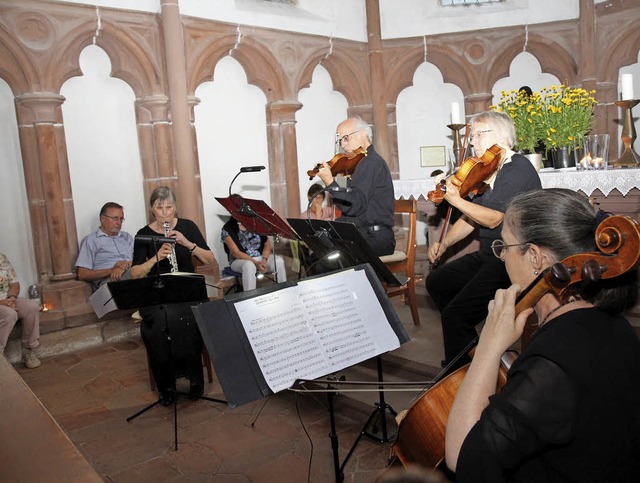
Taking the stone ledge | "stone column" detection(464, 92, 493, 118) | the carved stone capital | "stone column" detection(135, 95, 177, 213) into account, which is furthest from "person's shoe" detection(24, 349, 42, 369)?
"stone column" detection(464, 92, 493, 118)

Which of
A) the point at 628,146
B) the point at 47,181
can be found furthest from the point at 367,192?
the point at 47,181

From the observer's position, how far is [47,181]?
579 cm

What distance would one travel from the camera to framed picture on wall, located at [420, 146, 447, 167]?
8.72 meters

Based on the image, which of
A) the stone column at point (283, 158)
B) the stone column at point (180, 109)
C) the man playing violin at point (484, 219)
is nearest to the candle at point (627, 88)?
the man playing violin at point (484, 219)

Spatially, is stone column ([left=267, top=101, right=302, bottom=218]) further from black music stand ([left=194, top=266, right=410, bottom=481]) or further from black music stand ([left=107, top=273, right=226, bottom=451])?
black music stand ([left=194, top=266, right=410, bottom=481])

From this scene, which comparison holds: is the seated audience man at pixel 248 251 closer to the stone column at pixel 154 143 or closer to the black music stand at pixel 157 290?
the stone column at pixel 154 143

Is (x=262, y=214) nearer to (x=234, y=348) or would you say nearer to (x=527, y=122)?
(x=234, y=348)

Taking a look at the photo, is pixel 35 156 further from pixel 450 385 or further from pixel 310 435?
pixel 450 385

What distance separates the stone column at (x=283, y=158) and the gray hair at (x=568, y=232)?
19.9 ft

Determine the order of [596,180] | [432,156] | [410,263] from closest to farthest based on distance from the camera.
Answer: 1. [596,180]
2. [410,263]
3. [432,156]

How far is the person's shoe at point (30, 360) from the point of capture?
16.6 ft

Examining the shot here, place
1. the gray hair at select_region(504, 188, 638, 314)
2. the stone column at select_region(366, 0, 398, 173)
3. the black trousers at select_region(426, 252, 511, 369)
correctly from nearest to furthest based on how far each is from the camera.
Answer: the gray hair at select_region(504, 188, 638, 314)
the black trousers at select_region(426, 252, 511, 369)
the stone column at select_region(366, 0, 398, 173)

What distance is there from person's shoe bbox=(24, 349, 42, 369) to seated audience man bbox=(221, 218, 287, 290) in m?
2.21

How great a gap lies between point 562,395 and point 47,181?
5.70 meters
